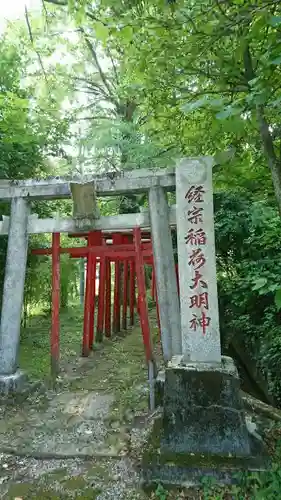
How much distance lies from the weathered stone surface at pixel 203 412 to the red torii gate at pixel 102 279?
85.4 inches

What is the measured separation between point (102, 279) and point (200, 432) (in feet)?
19.8

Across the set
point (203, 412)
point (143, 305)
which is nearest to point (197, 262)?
point (203, 412)

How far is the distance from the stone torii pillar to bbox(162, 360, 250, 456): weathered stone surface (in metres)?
3.00

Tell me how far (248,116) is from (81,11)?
174cm

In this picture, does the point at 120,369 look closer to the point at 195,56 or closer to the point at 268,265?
the point at 268,265

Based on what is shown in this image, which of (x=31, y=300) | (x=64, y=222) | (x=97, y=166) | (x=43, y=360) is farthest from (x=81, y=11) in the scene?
(x=31, y=300)

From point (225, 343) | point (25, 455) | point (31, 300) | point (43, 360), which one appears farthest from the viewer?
point (31, 300)

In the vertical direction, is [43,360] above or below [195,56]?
below

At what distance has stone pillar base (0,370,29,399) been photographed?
18.4 feet

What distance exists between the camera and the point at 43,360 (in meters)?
7.92

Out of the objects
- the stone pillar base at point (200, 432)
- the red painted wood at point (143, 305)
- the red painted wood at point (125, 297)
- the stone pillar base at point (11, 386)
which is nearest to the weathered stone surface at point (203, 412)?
the stone pillar base at point (200, 432)

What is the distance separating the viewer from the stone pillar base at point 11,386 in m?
5.61

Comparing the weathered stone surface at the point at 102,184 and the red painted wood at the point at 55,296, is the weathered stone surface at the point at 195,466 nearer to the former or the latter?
the red painted wood at the point at 55,296

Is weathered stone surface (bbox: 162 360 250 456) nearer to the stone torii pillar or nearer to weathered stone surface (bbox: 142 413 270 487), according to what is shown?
weathered stone surface (bbox: 142 413 270 487)
